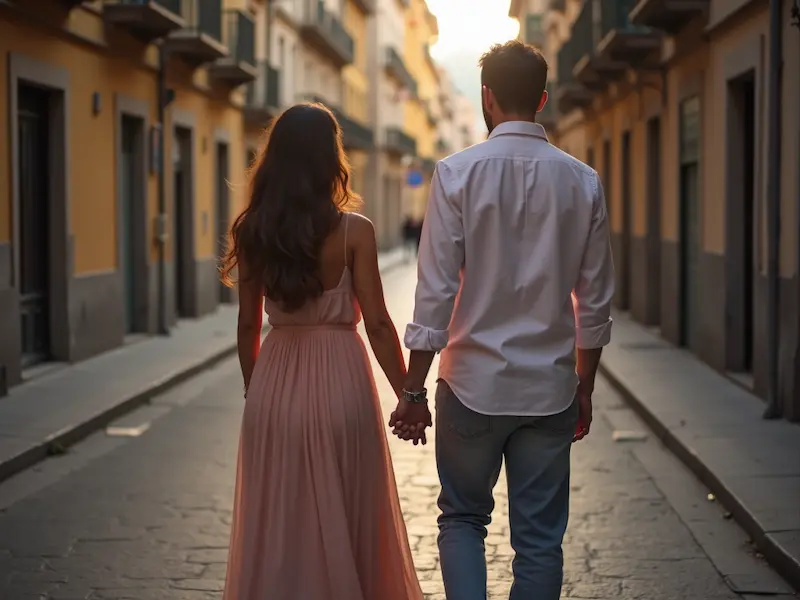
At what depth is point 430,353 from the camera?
12.5 ft

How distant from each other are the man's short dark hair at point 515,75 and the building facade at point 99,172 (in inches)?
311

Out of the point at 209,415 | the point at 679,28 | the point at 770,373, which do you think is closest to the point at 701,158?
the point at 679,28

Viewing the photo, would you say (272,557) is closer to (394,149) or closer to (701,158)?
(701,158)

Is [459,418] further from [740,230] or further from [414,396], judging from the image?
[740,230]

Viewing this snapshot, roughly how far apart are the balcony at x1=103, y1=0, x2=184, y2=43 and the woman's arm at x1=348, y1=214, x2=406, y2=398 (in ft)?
38.4

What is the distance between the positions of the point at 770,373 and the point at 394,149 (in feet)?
159

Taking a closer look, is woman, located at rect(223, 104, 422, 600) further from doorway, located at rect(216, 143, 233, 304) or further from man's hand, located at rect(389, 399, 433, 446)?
doorway, located at rect(216, 143, 233, 304)

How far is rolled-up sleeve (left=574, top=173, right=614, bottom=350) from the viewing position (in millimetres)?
→ 3934

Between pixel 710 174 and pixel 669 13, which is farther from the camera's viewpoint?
pixel 669 13

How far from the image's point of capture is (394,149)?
5756 cm

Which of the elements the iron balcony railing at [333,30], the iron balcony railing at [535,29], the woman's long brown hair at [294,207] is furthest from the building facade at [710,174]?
the iron balcony railing at [535,29]

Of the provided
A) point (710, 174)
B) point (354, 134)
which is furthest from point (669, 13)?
point (354, 134)

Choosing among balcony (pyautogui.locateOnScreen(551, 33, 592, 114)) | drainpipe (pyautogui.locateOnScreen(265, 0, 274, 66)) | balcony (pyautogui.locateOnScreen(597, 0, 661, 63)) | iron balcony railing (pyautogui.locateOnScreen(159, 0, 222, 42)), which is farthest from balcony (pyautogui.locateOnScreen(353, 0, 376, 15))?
balcony (pyautogui.locateOnScreen(597, 0, 661, 63))

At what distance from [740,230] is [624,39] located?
575 cm
